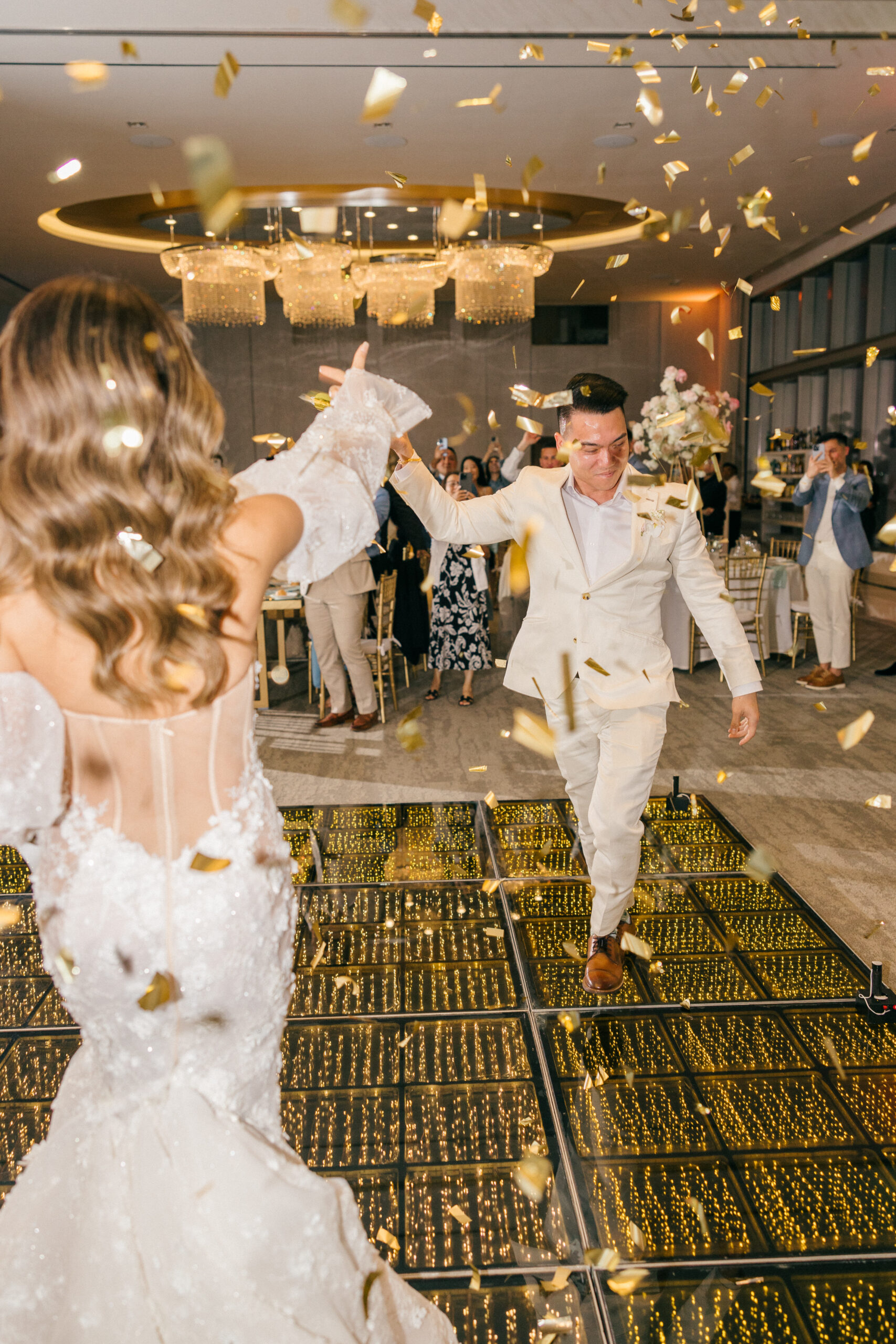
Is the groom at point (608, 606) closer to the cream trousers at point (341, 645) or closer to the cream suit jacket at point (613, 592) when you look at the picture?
the cream suit jacket at point (613, 592)

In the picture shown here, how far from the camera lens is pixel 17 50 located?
5.00m

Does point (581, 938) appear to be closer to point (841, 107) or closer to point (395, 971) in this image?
point (395, 971)

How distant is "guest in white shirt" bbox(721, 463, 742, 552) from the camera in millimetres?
11438

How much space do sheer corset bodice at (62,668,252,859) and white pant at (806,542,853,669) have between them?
6.23 m

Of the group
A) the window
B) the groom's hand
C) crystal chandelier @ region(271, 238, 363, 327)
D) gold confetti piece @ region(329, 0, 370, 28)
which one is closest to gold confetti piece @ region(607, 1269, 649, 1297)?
the groom's hand

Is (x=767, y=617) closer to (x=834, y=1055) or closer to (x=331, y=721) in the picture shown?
(x=331, y=721)

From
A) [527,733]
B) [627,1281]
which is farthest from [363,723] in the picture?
[627,1281]

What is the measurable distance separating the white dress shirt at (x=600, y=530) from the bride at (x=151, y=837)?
1.45 meters

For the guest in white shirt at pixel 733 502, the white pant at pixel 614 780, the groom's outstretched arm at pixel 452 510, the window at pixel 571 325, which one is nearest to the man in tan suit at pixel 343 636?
the groom's outstretched arm at pixel 452 510

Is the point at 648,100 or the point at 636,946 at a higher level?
the point at 648,100

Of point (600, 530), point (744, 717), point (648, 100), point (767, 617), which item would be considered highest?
point (648, 100)

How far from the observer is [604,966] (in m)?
2.82

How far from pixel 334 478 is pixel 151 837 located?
23.1 inches

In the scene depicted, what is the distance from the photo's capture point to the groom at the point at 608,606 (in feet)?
9.01
